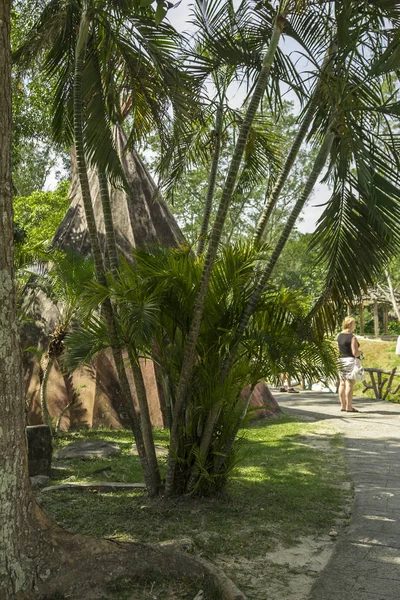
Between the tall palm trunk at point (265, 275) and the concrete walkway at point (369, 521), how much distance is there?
1.44 meters

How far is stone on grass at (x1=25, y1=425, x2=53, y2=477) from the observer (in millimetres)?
7672

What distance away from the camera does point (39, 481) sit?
24.1 feet

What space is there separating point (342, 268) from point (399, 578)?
2653 mm

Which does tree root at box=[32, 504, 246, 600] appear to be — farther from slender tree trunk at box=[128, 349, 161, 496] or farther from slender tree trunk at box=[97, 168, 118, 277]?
slender tree trunk at box=[97, 168, 118, 277]

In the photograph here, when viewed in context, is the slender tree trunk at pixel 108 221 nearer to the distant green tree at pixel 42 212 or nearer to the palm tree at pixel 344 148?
the palm tree at pixel 344 148

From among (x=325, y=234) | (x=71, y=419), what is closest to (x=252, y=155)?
(x=325, y=234)

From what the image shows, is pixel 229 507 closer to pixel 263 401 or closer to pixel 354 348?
pixel 354 348

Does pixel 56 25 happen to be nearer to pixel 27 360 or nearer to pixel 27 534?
pixel 27 534

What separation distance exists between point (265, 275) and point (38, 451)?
348cm

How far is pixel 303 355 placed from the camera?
6.38 metres

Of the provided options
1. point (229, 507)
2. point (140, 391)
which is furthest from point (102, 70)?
point (229, 507)

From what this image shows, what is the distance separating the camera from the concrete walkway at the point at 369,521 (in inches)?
174

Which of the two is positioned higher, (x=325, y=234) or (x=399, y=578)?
(x=325, y=234)

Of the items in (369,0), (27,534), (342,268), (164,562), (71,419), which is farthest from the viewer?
(71,419)
